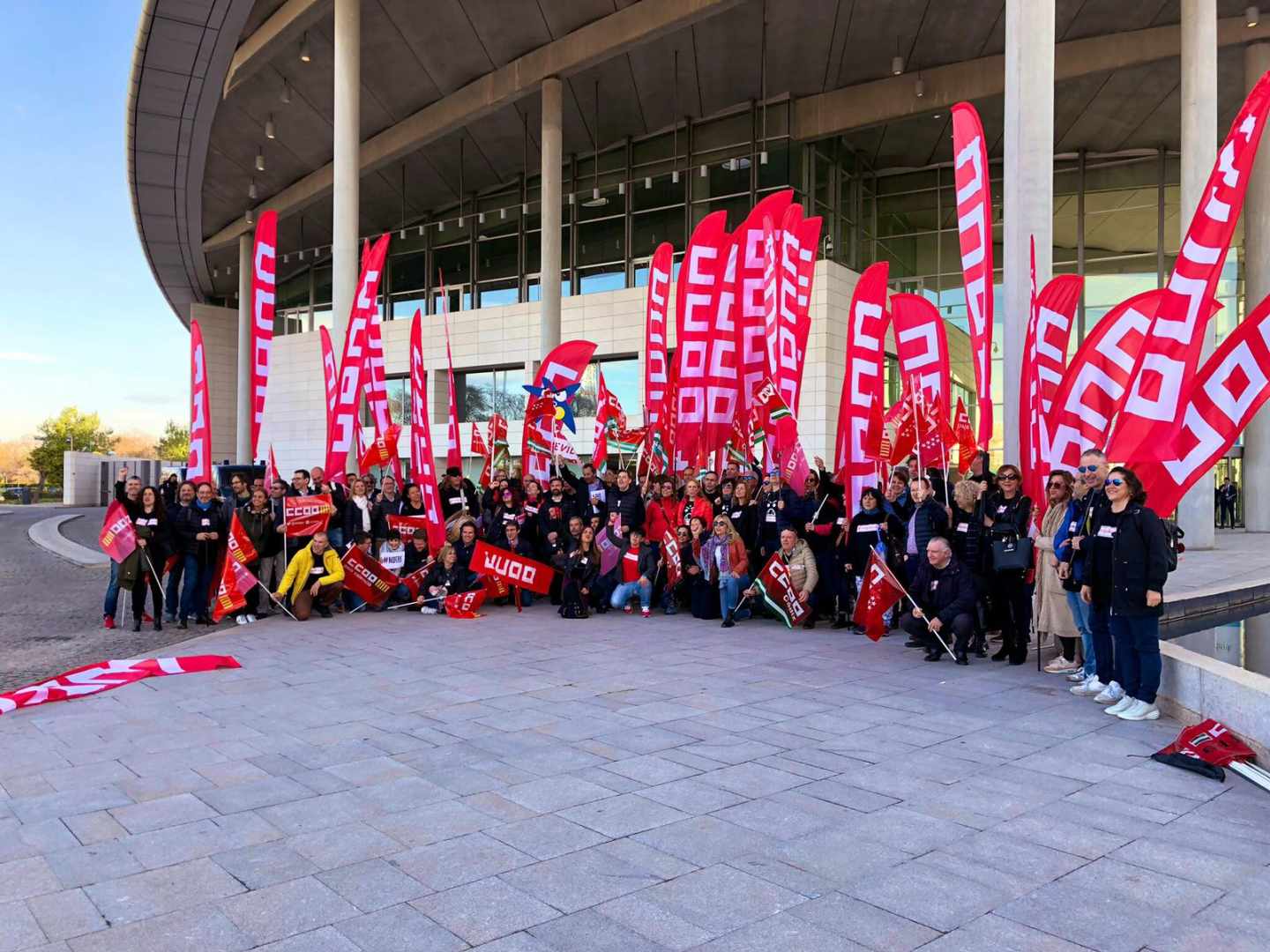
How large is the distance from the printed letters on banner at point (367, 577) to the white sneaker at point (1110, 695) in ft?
28.5

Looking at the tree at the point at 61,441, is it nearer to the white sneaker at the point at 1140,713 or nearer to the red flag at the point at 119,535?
the red flag at the point at 119,535

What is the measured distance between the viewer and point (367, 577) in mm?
12266

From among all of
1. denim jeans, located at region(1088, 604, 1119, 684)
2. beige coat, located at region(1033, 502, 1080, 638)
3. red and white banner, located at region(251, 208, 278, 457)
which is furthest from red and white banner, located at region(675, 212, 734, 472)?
denim jeans, located at region(1088, 604, 1119, 684)

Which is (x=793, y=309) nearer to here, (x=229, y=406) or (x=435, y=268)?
(x=435, y=268)

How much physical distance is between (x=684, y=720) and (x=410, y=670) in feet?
9.54

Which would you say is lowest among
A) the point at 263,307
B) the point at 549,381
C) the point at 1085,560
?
the point at 1085,560

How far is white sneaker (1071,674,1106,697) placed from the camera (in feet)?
23.1

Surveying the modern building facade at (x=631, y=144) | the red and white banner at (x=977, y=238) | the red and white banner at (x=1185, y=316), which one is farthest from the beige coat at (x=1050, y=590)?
the modern building facade at (x=631, y=144)

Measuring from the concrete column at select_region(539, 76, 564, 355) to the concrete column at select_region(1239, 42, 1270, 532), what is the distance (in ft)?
57.5

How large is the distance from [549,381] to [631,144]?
688 inches

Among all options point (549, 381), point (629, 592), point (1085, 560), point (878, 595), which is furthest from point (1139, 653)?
point (549, 381)

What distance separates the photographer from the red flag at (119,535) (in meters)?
10.5

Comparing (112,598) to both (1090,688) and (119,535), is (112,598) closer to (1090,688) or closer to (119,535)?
(119,535)

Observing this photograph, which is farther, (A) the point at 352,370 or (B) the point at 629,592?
(A) the point at 352,370
